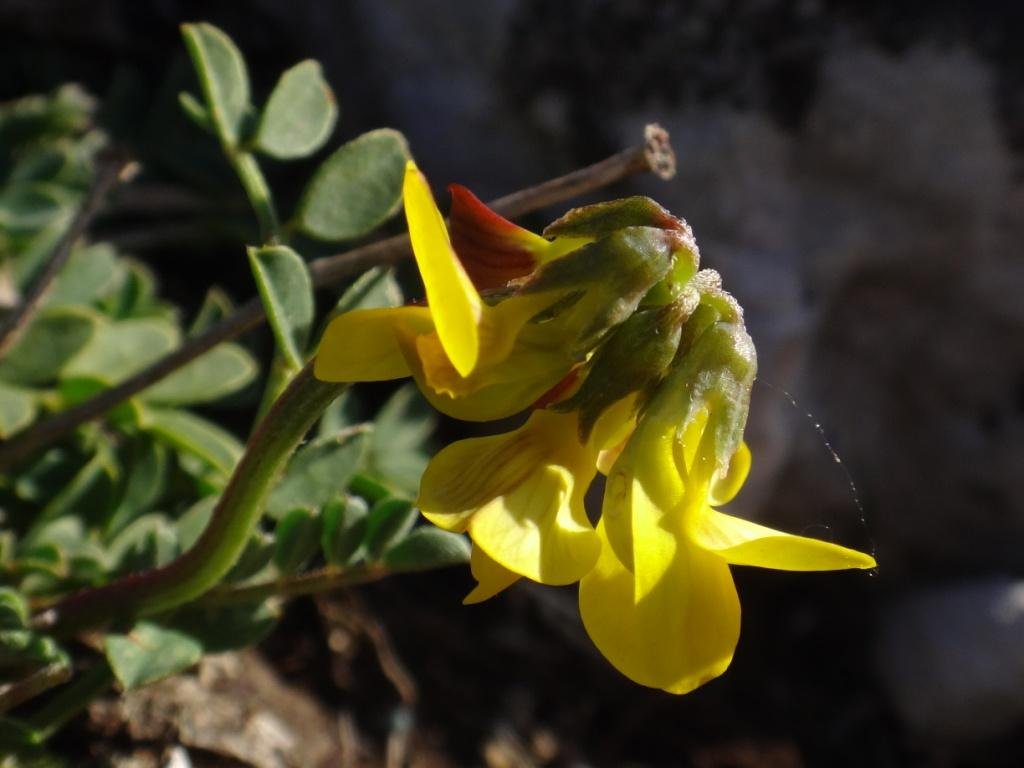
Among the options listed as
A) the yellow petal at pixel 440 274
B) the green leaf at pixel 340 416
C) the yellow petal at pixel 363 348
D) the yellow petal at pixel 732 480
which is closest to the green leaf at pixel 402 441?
the green leaf at pixel 340 416

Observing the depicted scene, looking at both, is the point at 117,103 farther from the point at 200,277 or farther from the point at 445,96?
the point at 445,96

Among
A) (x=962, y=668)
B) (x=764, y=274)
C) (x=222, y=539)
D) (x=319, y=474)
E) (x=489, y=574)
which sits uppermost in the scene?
(x=489, y=574)

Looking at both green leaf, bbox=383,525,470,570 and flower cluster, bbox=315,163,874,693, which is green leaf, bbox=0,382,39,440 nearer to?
green leaf, bbox=383,525,470,570

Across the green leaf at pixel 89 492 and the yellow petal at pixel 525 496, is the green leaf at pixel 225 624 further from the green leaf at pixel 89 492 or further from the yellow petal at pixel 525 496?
the yellow petal at pixel 525 496

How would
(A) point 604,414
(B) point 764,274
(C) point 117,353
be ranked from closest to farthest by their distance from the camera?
(A) point 604,414, (C) point 117,353, (B) point 764,274

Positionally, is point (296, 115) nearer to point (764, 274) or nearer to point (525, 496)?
point (525, 496)

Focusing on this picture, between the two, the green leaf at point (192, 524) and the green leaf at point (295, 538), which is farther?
the green leaf at point (192, 524)

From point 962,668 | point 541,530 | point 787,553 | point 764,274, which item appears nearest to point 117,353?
point 541,530
